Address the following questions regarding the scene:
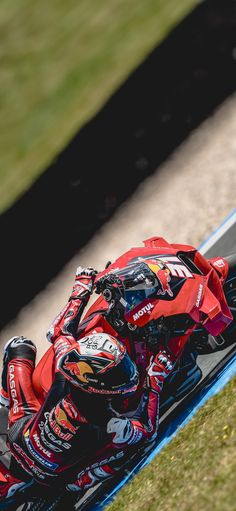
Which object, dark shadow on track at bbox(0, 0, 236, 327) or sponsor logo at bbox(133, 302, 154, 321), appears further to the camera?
dark shadow on track at bbox(0, 0, 236, 327)

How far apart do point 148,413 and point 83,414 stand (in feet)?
2.21

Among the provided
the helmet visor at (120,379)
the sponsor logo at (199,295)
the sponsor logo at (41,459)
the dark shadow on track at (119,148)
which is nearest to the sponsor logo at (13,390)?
the sponsor logo at (41,459)

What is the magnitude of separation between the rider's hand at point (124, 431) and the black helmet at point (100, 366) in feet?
1.30

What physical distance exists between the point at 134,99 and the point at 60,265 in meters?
3.23

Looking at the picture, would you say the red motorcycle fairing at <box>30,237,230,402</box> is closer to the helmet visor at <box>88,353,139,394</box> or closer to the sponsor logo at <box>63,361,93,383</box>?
the helmet visor at <box>88,353,139,394</box>

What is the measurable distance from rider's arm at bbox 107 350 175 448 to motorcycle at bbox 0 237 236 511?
205 mm

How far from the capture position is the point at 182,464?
697 centimetres

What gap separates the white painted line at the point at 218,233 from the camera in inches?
440

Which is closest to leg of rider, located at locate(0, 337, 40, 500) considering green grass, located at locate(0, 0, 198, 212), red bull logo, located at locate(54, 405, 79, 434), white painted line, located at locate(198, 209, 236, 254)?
red bull logo, located at locate(54, 405, 79, 434)

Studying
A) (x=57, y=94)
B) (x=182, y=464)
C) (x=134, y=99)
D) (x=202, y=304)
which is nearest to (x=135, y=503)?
(x=182, y=464)

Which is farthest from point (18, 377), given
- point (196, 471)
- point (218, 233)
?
point (218, 233)

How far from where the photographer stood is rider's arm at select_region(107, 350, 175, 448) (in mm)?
7750

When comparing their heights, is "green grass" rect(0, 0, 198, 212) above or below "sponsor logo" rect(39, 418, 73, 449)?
above

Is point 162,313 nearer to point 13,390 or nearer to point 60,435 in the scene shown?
point 60,435
